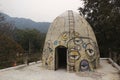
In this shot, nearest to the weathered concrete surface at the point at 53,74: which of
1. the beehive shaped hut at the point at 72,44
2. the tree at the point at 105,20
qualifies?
the beehive shaped hut at the point at 72,44

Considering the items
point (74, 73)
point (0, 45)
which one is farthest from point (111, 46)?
point (0, 45)

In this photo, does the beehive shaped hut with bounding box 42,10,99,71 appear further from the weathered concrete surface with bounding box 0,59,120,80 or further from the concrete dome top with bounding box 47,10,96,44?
the weathered concrete surface with bounding box 0,59,120,80

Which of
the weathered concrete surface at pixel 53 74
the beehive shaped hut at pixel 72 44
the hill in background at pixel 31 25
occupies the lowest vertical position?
the weathered concrete surface at pixel 53 74

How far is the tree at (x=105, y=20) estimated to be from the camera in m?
19.0

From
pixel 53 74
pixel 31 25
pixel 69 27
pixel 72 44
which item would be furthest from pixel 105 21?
pixel 31 25

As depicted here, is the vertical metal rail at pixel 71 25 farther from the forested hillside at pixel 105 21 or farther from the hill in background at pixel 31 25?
the hill in background at pixel 31 25

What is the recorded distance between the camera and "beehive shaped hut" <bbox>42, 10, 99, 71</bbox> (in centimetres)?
1464

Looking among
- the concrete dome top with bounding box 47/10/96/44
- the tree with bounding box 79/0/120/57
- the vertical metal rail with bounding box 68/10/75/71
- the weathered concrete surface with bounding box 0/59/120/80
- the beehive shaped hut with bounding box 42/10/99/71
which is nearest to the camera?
the weathered concrete surface with bounding box 0/59/120/80

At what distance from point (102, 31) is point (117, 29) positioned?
8.79ft

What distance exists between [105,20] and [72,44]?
623 cm

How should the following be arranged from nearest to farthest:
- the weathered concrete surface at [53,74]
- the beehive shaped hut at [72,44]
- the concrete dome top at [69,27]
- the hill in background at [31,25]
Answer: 1. the weathered concrete surface at [53,74]
2. the beehive shaped hut at [72,44]
3. the concrete dome top at [69,27]
4. the hill in background at [31,25]

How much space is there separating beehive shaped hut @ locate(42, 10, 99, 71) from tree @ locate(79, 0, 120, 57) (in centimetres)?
419

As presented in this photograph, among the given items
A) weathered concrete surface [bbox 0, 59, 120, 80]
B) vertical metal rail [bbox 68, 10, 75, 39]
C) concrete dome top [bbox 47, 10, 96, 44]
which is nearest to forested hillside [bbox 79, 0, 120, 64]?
concrete dome top [bbox 47, 10, 96, 44]

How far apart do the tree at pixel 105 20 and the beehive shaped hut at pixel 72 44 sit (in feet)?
13.8
